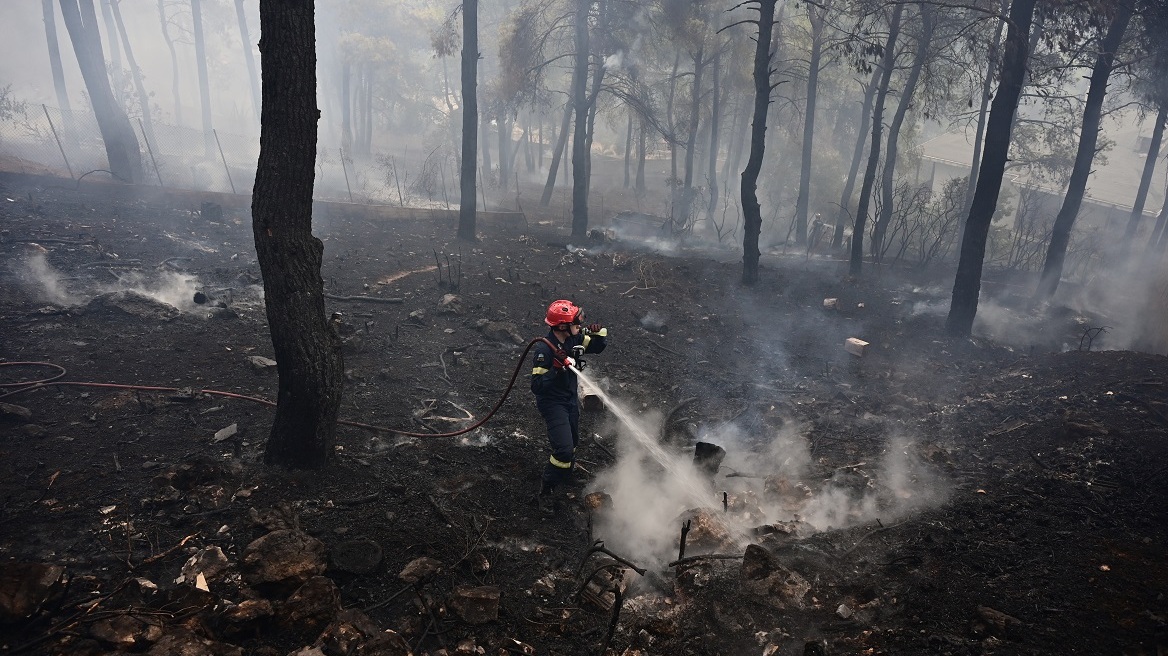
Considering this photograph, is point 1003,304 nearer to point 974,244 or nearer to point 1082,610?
point 974,244

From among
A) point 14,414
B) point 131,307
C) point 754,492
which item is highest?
point 131,307

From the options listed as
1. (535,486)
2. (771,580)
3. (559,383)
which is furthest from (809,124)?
(771,580)

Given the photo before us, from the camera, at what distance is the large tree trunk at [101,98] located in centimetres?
1817

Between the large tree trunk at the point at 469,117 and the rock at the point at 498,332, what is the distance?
24.6 feet

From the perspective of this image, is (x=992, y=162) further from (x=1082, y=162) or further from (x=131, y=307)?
(x=131, y=307)

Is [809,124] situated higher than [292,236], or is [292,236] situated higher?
[809,124]

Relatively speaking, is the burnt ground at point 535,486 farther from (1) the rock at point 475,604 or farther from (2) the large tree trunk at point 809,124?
(2) the large tree trunk at point 809,124

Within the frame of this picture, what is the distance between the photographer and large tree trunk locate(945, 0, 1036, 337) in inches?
422

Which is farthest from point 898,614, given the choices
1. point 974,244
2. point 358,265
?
point 358,265

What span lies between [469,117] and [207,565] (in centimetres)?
1495

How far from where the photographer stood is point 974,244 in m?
11.7

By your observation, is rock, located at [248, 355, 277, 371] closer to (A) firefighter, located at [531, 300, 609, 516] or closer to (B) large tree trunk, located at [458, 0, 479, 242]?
(A) firefighter, located at [531, 300, 609, 516]

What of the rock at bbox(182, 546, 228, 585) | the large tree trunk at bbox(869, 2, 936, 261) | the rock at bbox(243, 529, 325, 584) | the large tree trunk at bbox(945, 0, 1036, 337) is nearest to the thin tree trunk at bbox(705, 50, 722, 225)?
the large tree trunk at bbox(869, 2, 936, 261)

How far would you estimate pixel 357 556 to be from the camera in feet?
14.6
